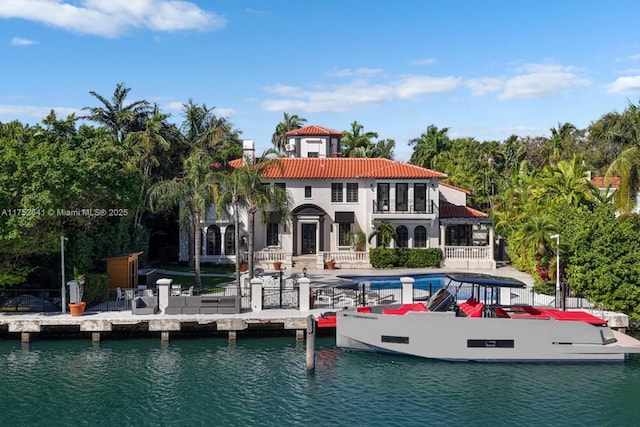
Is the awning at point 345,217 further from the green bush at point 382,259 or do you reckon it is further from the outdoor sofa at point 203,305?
the outdoor sofa at point 203,305

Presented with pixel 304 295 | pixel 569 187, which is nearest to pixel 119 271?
pixel 304 295

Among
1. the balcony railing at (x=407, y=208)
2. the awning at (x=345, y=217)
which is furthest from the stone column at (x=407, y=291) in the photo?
the awning at (x=345, y=217)

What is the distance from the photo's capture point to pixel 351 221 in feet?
148

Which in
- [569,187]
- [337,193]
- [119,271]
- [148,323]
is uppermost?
[337,193]

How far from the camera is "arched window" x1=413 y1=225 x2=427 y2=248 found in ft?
145

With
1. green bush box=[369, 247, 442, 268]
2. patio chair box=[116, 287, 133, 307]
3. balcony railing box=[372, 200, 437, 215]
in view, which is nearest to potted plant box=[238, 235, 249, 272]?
green bush box=[369, 247, 442, 268]

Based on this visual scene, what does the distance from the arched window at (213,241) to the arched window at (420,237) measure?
15769 millimetres

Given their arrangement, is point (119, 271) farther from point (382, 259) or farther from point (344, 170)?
point (344, 170)

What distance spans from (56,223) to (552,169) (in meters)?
30.0

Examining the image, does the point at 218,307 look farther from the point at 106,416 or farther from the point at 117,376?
the point at 106,416

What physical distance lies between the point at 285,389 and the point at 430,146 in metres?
53.4

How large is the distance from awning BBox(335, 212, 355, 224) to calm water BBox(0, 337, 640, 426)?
825 inches

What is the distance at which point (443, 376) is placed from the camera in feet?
69.1

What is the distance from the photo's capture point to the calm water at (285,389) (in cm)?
1717
